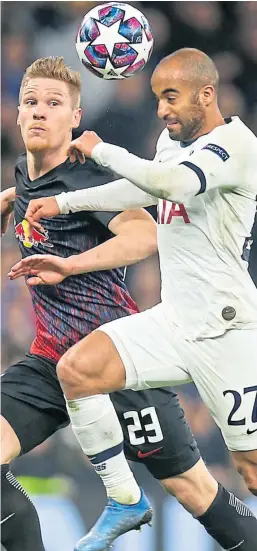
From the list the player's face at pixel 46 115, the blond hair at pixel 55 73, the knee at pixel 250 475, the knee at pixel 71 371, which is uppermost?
the blond hair at pixel 55 73

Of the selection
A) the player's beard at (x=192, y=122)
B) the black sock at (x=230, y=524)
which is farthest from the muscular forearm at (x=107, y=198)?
the black sock at (x=230, y=524)

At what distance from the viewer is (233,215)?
4062mm

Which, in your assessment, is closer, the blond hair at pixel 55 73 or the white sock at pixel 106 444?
the white sock at pixel 106 444

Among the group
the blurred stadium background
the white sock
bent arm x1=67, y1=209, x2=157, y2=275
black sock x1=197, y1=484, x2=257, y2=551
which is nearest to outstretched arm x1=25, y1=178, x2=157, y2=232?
bent arm x1=67, y1=209, x2=157, y2=275

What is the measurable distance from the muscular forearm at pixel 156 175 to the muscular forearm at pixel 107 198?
0.33 meters

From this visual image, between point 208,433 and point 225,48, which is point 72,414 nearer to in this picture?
point 208,433

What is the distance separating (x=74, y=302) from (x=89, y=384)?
1.84ft

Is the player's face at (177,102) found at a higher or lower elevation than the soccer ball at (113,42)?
lower

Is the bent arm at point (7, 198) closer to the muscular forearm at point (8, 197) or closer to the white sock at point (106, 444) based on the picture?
the muscular forearm at point (8, 197)

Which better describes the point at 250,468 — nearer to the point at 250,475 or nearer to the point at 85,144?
the point at 250,475

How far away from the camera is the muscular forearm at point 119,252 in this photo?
14.3ft

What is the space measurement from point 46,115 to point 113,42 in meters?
0.40

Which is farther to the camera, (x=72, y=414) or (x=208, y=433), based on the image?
(x=208, y=433)

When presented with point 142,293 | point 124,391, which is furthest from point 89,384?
point 142,293
